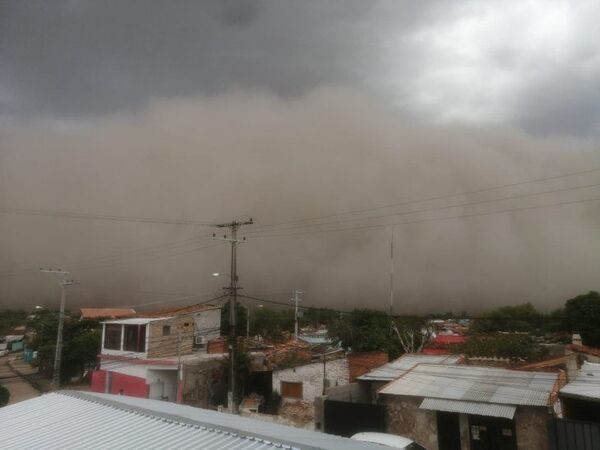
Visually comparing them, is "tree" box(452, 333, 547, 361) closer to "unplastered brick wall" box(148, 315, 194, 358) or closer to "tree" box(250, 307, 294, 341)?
"unplastered brick wall" box(148, 315, 194, 358)

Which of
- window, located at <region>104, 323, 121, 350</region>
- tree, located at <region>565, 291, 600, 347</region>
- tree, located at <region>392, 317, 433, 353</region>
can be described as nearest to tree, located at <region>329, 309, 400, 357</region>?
tree, located at <region>392, 317, 433, 353</region>

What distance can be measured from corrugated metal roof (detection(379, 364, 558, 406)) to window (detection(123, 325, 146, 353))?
18.1 m

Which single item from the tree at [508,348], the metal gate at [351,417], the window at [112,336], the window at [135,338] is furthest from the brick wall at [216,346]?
the tree at [508,348]

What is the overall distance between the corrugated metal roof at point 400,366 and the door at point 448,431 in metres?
3.27

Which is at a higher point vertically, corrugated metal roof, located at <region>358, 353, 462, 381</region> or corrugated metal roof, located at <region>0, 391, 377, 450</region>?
corrugated metal roof, located at <region>0, 391, 377, 450</region>

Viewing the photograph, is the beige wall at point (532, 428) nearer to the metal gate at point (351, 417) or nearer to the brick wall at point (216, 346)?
the metal gate at point (351, 417)

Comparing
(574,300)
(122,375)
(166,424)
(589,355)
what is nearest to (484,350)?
(589,355)

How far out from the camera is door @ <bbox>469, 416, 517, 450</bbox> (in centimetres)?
1437

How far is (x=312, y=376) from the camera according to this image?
22.2 metres

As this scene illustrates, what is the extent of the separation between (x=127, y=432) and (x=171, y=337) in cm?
2422

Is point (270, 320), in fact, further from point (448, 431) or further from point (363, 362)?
point (448, 431)

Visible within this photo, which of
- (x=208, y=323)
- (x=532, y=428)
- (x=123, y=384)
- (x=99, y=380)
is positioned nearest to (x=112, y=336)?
(x=99, y=380)

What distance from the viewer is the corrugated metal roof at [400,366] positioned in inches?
760

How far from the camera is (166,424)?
25.5 ft
